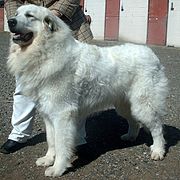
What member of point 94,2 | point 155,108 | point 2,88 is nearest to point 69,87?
point 155,108

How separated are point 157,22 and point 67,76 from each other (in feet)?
65.4

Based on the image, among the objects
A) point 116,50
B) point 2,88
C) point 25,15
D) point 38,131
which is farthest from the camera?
point 2,88

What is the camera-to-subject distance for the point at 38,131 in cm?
608

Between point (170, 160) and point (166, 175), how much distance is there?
0.48 metres

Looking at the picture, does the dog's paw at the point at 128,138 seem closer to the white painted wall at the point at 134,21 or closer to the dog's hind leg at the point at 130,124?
the dog's hind leg at the point at 130,124

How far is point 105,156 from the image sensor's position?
5188mm

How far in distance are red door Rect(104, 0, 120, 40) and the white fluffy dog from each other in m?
21.4

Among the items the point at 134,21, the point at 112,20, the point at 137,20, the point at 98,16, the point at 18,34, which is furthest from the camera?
the point at 98,16

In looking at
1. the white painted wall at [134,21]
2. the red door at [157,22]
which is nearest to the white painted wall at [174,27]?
the red door at [157,22]

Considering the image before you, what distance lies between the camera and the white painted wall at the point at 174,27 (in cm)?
2233

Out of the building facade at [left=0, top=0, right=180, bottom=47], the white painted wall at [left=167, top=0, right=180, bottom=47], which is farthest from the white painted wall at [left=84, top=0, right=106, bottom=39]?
the white painted wall at [left=167, top=0, right=180, bottom=47]

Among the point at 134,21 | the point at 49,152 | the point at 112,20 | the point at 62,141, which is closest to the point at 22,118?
the point at 49,152

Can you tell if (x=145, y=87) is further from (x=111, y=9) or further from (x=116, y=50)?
(x=111, y=9)

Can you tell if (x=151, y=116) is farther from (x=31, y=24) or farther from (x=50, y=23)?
(x=31, y=24)
